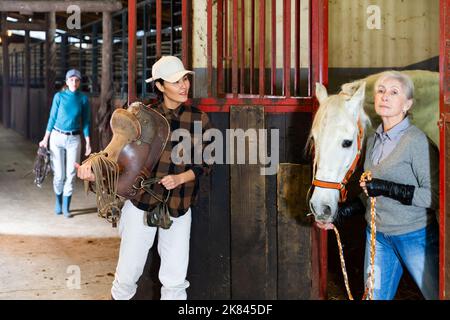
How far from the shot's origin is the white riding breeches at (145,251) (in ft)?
9.53

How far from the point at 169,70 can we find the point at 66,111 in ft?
12.0

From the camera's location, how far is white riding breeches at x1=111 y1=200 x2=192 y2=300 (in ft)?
9.53

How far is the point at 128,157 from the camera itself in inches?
108

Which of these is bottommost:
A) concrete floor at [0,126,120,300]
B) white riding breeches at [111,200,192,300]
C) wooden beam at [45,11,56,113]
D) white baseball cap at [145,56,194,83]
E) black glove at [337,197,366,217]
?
concrete floor at [0,126,120,300]

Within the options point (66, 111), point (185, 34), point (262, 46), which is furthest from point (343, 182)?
point (66, 111)

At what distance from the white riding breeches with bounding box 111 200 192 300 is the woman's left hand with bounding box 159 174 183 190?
0.19m

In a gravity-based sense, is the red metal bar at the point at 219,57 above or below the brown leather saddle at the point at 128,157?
above

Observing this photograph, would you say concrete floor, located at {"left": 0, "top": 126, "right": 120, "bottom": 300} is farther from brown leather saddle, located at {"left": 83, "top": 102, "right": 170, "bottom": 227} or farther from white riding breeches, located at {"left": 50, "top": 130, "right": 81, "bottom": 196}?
brown leather saddle, located at {"left": 83, "top": 102, "right": 170, "bottom": 227}

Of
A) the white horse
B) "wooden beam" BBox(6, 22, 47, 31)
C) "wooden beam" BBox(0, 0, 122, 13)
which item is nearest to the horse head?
the white horse

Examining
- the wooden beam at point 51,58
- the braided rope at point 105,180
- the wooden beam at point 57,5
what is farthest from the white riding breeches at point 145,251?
the wooden beam at point 51,58

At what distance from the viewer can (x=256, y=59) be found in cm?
616

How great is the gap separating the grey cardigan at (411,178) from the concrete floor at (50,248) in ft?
6.90

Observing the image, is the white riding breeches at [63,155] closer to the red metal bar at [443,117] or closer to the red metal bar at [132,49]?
the red metal bar at [132,49]

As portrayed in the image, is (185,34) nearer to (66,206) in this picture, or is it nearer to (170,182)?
(170,182)
